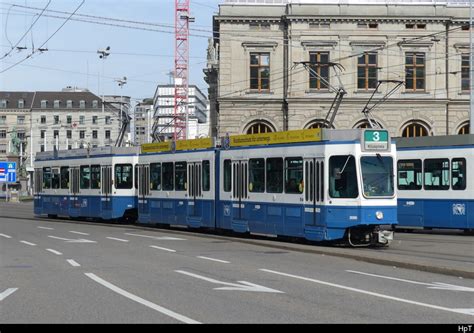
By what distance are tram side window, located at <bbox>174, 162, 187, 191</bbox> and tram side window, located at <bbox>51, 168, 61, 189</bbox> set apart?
41.7 feet

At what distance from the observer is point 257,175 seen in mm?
25188

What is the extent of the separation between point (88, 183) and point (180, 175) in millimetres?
9356

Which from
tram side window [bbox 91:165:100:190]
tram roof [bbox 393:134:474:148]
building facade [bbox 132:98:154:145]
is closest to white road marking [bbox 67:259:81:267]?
tram roof [bbox 393:134:474:148]

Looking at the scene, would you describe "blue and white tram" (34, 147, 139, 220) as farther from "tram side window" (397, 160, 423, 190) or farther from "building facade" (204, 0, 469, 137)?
"building facade" (204, 0, 469, 137)

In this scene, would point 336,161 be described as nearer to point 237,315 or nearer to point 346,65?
point 237,315

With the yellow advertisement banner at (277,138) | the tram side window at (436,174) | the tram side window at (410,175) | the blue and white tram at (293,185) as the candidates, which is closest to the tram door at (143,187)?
the blue and white tram at (293,185)

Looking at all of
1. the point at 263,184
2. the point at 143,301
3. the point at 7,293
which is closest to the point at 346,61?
the point at 263,184

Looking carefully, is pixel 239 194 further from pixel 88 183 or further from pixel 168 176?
pixel 88 183

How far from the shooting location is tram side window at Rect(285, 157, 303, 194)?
22.9 meters

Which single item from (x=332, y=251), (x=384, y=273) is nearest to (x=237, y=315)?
(x=384, y=273)

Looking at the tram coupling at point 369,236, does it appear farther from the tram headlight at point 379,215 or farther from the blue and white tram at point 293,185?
the tram headlight at point 379,215

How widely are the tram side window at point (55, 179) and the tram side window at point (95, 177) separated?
13.5ft

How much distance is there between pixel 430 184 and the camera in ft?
92.9

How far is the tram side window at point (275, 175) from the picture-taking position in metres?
24.0
